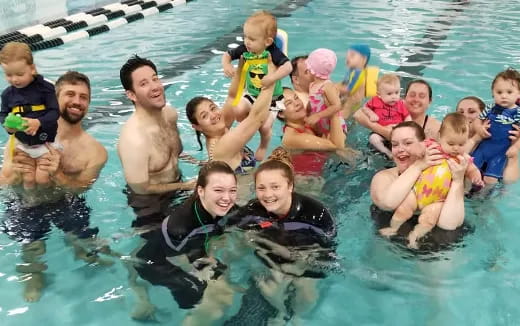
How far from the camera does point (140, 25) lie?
Answer: 1022cm

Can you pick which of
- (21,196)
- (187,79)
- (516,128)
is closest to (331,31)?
(187,79)

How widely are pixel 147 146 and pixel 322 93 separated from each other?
1.83 metres

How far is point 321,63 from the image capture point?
464cm

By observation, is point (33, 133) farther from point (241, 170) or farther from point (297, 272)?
point (297, 272)

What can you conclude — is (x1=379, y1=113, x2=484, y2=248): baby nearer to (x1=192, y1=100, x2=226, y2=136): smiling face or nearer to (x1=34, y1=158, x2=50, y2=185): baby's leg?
(x1=192, y1=100, x2=226, y2=136): smiling face

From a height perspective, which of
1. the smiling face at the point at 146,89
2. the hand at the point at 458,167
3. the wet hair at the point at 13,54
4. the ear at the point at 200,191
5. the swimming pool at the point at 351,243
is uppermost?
the wet hair at the point at 13,54

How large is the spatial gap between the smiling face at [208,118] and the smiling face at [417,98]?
176 cm

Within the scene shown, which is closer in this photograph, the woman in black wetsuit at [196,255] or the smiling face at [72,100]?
the woman in black wetsuit at [196,255]

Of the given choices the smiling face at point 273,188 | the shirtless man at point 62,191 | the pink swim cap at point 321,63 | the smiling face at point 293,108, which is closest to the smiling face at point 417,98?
the pink swim cap at point 321,63

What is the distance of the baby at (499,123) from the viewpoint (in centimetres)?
397

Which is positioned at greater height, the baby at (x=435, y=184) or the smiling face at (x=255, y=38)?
the smiling face at (x=255, y=38)

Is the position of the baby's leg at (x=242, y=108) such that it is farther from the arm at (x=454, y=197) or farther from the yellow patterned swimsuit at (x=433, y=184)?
the arm at (x=454, y=197)

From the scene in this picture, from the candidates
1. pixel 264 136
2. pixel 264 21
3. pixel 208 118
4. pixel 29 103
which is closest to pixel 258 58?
pixel 264 21

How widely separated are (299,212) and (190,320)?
2.79 ft
